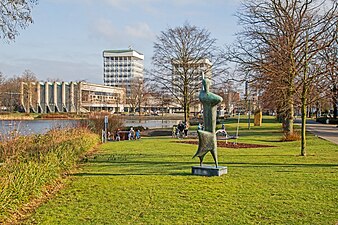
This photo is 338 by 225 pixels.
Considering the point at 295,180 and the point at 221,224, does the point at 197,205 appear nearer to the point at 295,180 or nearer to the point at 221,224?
the point at 221,224

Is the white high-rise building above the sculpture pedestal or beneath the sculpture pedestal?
above

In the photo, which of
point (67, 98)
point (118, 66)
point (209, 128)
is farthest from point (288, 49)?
point (118, 66)

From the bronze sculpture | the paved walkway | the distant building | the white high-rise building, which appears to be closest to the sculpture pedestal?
the bronze sculpture

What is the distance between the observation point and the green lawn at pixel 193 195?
678 cm

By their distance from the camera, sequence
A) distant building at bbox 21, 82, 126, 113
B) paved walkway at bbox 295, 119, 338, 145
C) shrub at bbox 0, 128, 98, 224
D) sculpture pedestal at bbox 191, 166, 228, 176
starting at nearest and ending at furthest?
shrub at bbox 0, 128, 98, 224, sculpture pedestal at bbox 191, 166, 228, 176, paved walkway at bbox 295, 119, 338, 145, distant building at bbox 21, 82, 126, 113

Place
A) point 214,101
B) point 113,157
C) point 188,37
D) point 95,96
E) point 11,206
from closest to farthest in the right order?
1. point 11,206
2. point 214,101
3. point 113,157
4. point 188,37
5. point 95,96

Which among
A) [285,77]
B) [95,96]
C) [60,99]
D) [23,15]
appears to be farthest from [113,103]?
[23,15]

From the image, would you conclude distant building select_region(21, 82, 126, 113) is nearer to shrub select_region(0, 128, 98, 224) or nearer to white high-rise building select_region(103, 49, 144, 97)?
white high-rise building select_region(103, 49, 144, 97)

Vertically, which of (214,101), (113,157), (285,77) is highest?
(285,77)

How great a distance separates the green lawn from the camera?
22.2ft

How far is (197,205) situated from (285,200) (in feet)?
6.32

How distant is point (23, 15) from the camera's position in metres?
10.6

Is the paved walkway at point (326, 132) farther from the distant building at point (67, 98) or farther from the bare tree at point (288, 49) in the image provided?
the distant building at point (67, 98)

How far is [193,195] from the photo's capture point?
8547mm
